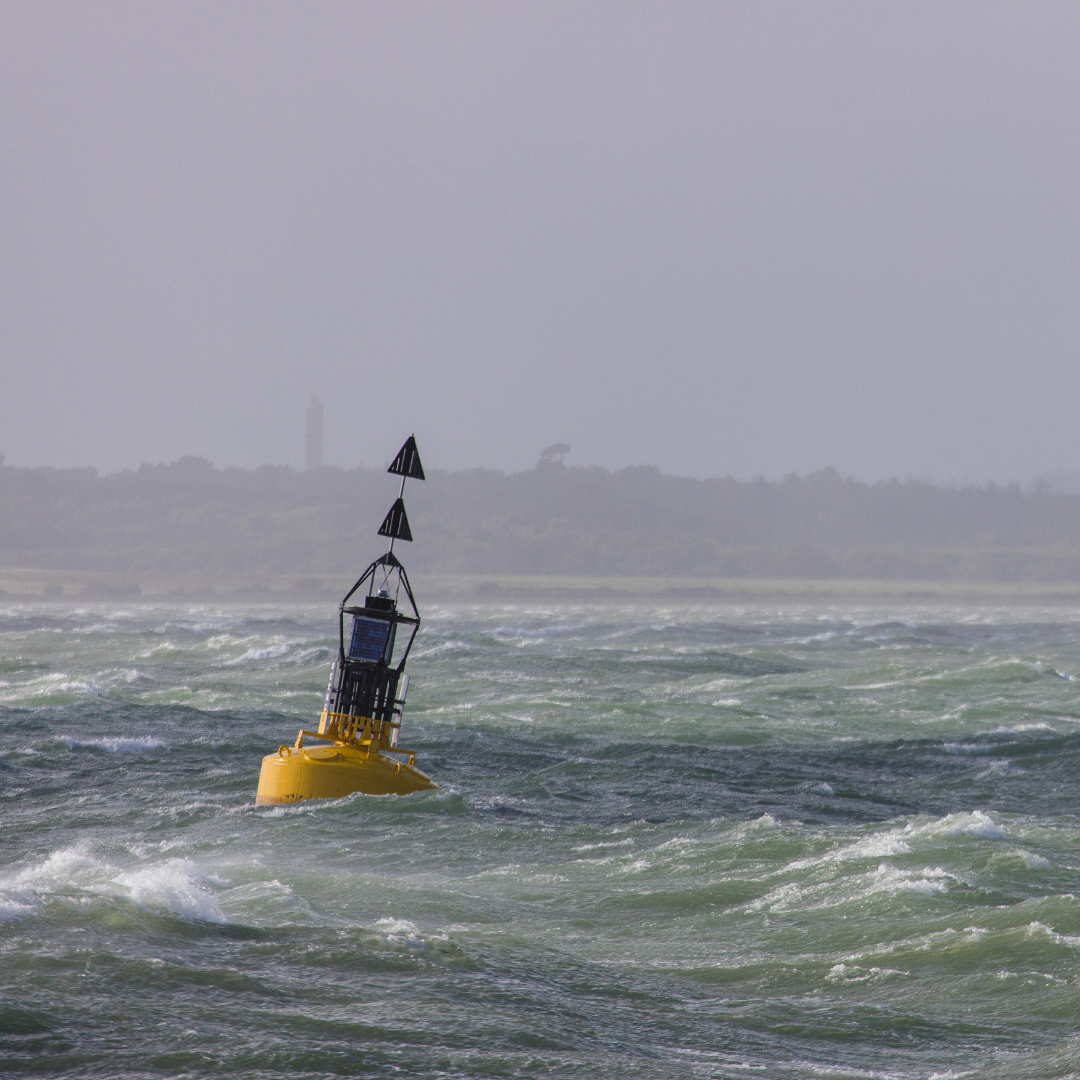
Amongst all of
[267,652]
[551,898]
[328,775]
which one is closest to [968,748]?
[328,775]

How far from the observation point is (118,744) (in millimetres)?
34000

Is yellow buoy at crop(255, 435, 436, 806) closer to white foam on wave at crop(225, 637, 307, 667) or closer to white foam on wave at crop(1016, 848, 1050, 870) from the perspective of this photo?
white foam on wave at crop(1016, 848, 1050, 870)

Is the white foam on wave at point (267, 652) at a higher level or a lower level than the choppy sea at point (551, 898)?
lower

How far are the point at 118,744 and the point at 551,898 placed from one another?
18.5m

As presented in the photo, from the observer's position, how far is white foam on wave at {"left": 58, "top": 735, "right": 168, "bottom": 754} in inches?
1315

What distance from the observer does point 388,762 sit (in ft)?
84.0

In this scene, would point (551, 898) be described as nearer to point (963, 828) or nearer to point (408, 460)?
point (963, 828)

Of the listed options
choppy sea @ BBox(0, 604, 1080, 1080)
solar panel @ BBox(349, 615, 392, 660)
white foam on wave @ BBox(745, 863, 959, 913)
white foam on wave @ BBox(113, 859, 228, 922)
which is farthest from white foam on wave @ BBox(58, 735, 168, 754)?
white foam on wave @ BBox(745, 863, 959, 913)

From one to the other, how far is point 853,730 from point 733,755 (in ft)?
23.7

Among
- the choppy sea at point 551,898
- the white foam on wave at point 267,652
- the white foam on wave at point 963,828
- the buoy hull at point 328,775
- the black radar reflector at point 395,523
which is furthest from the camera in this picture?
the white foam on wave at point 267,652

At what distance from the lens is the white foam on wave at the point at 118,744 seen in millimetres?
33406

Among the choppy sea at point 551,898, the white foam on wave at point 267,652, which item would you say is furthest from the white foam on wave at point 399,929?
the white foam on wave at point 267,652

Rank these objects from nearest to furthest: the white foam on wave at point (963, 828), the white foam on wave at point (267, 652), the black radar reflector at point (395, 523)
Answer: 1. the white foam on wave at point (963, 828)
2. the black radar reflector at point (395, 523)
3. the white foam on wave at point (267, 652)

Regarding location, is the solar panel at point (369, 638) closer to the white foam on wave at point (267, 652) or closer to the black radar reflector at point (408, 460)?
the black radar reflector at point (408, 460)
